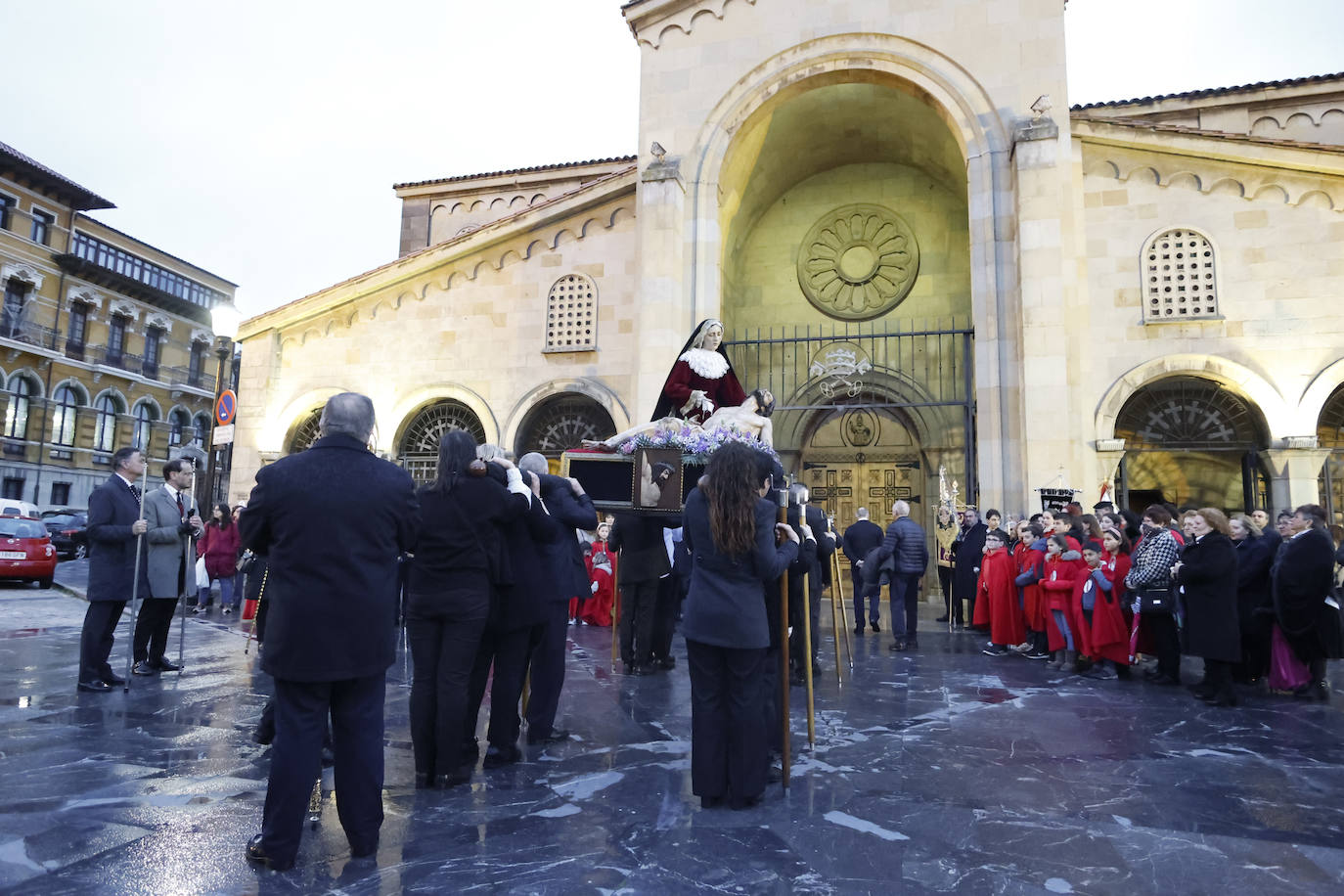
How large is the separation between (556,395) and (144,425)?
99.3ft

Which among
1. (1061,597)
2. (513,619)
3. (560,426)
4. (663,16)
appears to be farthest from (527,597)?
(663,16)

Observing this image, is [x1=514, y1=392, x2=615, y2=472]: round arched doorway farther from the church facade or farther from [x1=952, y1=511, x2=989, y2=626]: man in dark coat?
[x1=952, y1=511, x2=989, y2=626]: man in dark coat

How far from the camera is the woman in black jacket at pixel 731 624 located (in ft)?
12.6

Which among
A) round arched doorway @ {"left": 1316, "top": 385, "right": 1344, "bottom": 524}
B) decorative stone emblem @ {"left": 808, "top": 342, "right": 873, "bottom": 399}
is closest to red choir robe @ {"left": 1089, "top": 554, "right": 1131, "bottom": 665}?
round arched doorway @ {"left": 1316, "top": 385, "right": 1344, "bottom": 524}

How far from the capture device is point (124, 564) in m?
6.51

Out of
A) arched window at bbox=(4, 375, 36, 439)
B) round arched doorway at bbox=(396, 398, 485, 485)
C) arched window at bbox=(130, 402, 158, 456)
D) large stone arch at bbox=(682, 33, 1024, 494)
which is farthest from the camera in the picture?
arched window at bbox=(130, 402, 158, 456)

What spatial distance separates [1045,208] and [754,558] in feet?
36.1

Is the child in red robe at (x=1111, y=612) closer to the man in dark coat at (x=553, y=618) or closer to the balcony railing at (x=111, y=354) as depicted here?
the man in dark coat at (x=553, y=618)

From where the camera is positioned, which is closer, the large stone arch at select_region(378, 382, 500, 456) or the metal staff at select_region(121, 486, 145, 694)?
the metal staff at select_region(121, 486, 145, 694)

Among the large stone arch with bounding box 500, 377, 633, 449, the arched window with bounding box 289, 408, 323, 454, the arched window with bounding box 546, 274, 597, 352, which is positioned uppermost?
the arched window with bounding box 546, 274, 597, 352

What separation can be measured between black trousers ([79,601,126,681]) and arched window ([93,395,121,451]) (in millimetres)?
33650

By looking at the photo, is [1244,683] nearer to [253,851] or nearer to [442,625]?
[442,625]

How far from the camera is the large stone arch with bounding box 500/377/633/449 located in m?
14.9

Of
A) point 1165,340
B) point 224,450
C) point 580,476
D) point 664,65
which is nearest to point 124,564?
point 580,476
